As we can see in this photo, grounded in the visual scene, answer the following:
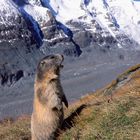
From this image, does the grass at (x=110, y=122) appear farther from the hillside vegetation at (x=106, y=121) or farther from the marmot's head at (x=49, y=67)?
the marmot's head at (x=49, y=67)

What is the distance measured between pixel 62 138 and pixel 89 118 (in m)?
0.82

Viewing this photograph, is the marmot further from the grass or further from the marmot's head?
the grass

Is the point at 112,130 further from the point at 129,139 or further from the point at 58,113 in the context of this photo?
the point at 58,113

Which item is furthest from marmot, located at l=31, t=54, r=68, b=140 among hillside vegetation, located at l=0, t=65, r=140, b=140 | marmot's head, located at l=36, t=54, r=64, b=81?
hillside vegetation, located at l=0, t=65, r=140, b=140

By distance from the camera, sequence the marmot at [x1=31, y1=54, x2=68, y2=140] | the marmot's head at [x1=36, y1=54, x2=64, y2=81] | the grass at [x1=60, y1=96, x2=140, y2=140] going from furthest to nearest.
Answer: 1. the marmot's head at [x1=36, y1=54, x2=64, y2=81]
2. the marmot at [x1=31, y1=54, x2=68, y2=140]
3. the grass at [x1=60, y1=96, x2=140, y2=140]

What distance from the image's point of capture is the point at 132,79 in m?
16.8

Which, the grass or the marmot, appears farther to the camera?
the marmot

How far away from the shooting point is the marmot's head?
1305cm

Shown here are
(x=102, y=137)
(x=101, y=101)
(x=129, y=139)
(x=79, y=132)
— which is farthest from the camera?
(x=101, y=101)

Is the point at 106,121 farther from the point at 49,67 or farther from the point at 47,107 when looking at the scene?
the point at 49,67

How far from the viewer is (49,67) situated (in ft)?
43.9

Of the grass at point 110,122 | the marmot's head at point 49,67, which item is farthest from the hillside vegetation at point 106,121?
the marmot's head at point 49,67

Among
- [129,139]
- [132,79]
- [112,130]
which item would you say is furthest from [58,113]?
[132,79]

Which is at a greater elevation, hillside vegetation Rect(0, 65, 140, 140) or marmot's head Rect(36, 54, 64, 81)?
marmot's head Rect(36, 54, 64, 81)
